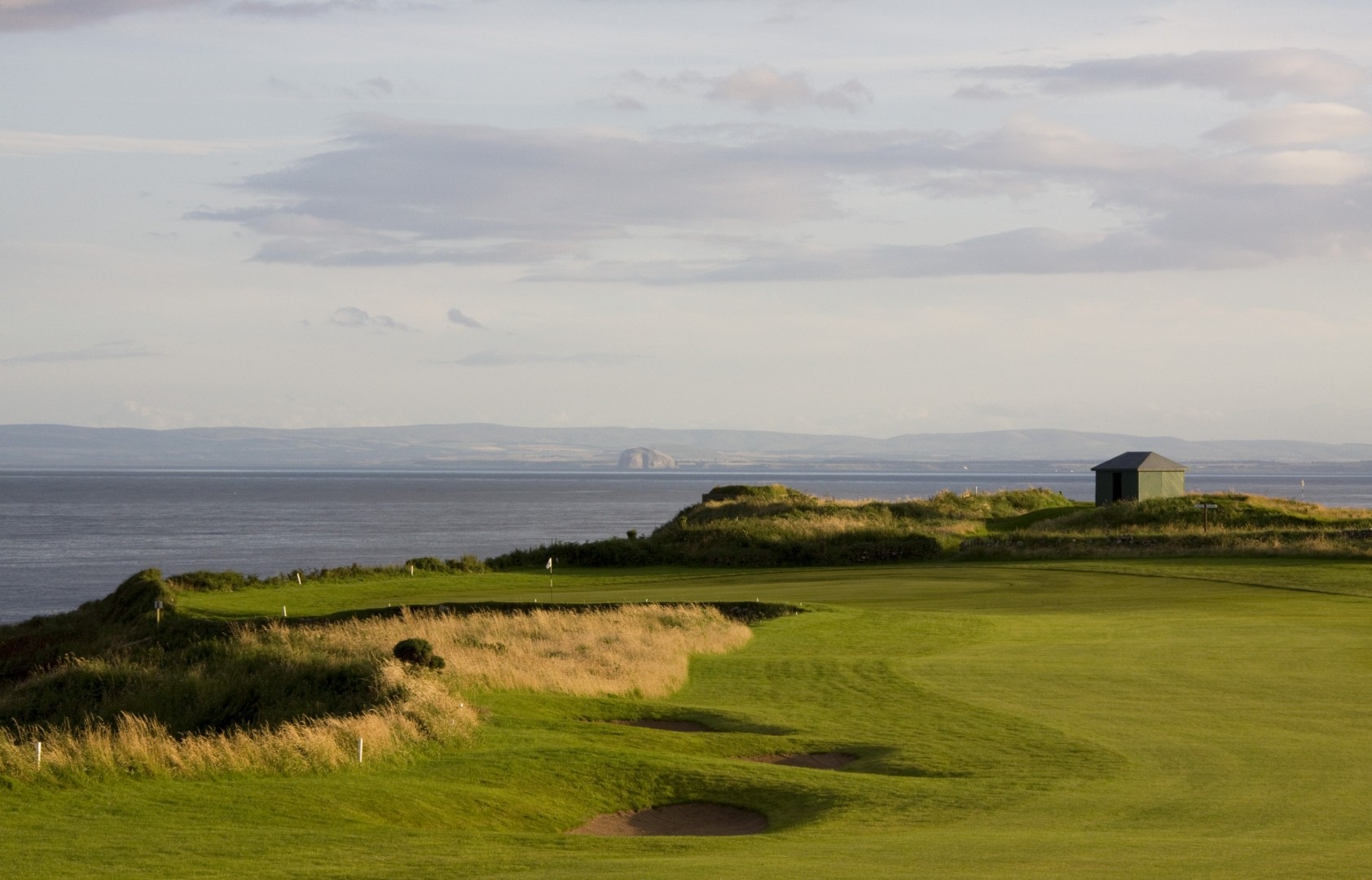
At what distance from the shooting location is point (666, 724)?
22.8 metres

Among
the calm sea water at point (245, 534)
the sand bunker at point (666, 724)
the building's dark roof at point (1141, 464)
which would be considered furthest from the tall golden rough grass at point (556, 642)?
the building's dark roof at point (1141, 464)

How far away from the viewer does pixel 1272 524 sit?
63219 mm

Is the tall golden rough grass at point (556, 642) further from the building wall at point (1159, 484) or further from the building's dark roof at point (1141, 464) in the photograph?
the building's dark roof at point (1141, 464)

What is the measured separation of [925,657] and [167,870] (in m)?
19.7

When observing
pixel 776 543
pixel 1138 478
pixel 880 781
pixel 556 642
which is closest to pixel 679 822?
pixel 880 781

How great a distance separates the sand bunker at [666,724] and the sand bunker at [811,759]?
2.15 m

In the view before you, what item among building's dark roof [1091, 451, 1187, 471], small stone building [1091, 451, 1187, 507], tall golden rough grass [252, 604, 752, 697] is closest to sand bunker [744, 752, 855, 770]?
tall golden rough grass [252, 604, 752, 697]

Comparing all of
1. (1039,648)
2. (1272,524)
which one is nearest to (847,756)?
(1039,648)

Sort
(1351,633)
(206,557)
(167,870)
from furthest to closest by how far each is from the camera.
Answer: (206,557) → (1351,633) → (167,870)

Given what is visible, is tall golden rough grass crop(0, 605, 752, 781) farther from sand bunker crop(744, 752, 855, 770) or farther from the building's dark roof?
the building's dark roof

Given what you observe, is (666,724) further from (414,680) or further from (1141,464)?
(1141,464)

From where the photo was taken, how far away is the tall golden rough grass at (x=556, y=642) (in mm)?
25438

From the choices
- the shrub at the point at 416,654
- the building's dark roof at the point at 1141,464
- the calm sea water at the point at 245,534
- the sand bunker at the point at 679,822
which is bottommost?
the calm sea water at the point at 245,534

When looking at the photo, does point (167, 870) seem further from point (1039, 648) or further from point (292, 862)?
point (1039, 648)
